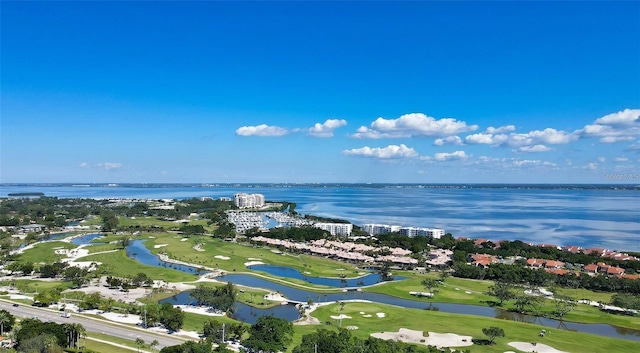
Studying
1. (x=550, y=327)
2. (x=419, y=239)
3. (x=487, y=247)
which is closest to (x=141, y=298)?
(x=550, y=327)

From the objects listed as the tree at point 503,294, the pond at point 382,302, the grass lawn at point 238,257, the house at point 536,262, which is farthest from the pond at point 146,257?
the house at point 536,262

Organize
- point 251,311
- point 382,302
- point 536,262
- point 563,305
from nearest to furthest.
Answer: point 251,311 → point 563,305 → point 382,302 → point 536,262

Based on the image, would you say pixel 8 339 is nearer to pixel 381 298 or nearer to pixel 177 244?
pixel 381 298

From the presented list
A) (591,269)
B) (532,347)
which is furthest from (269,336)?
(591,269)

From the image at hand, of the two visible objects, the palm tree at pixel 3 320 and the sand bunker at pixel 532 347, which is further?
the sand bunker at pixel 532 347

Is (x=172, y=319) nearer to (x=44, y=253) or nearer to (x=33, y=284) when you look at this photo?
(x=33, y=284)

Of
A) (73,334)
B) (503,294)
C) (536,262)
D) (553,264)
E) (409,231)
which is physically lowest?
(503,294)

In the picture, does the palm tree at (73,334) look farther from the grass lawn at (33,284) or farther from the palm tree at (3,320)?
the grass lawn at (33,284)
